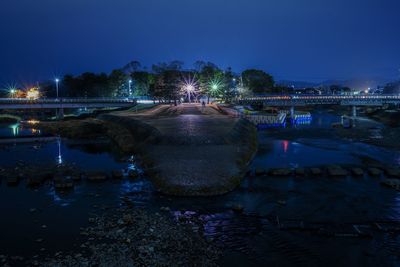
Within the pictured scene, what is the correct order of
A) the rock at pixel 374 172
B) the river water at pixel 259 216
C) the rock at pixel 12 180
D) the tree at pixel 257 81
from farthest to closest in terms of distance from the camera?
the tree at pixel 257 81 < the rock at pixel 374 172 < the rock at pixel 12 180 < the river water at pixel 259 216

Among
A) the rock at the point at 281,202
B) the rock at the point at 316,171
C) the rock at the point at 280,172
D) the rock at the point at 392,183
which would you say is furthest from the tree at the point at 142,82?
the rock at the point at 281,202

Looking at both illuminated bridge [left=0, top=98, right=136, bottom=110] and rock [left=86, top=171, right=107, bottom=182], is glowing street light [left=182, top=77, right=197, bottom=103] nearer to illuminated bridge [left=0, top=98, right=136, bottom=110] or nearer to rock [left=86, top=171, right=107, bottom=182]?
illuminated bridge [left=0, top=98, right=136, bottom=110]

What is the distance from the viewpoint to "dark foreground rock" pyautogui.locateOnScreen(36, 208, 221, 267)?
15.9 meters

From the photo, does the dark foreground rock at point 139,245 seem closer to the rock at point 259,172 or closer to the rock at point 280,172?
the rock at point 259,172

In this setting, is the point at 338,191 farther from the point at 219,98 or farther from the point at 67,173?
the point at 219,98

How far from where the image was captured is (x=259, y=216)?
22.1m

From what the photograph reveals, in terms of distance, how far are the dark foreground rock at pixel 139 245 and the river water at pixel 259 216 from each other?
0.82 meters

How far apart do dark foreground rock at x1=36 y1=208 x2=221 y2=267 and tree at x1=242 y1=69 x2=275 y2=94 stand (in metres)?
149

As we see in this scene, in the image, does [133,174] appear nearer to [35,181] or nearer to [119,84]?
[35,181]

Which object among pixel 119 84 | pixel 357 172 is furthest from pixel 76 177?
pixel 119 84

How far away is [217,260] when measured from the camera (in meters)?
16.3

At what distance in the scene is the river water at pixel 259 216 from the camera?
1730cm

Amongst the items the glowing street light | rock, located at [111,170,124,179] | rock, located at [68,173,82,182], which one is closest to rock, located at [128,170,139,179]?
rock, located at [111,170,124,179]

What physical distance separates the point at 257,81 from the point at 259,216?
499 ft
